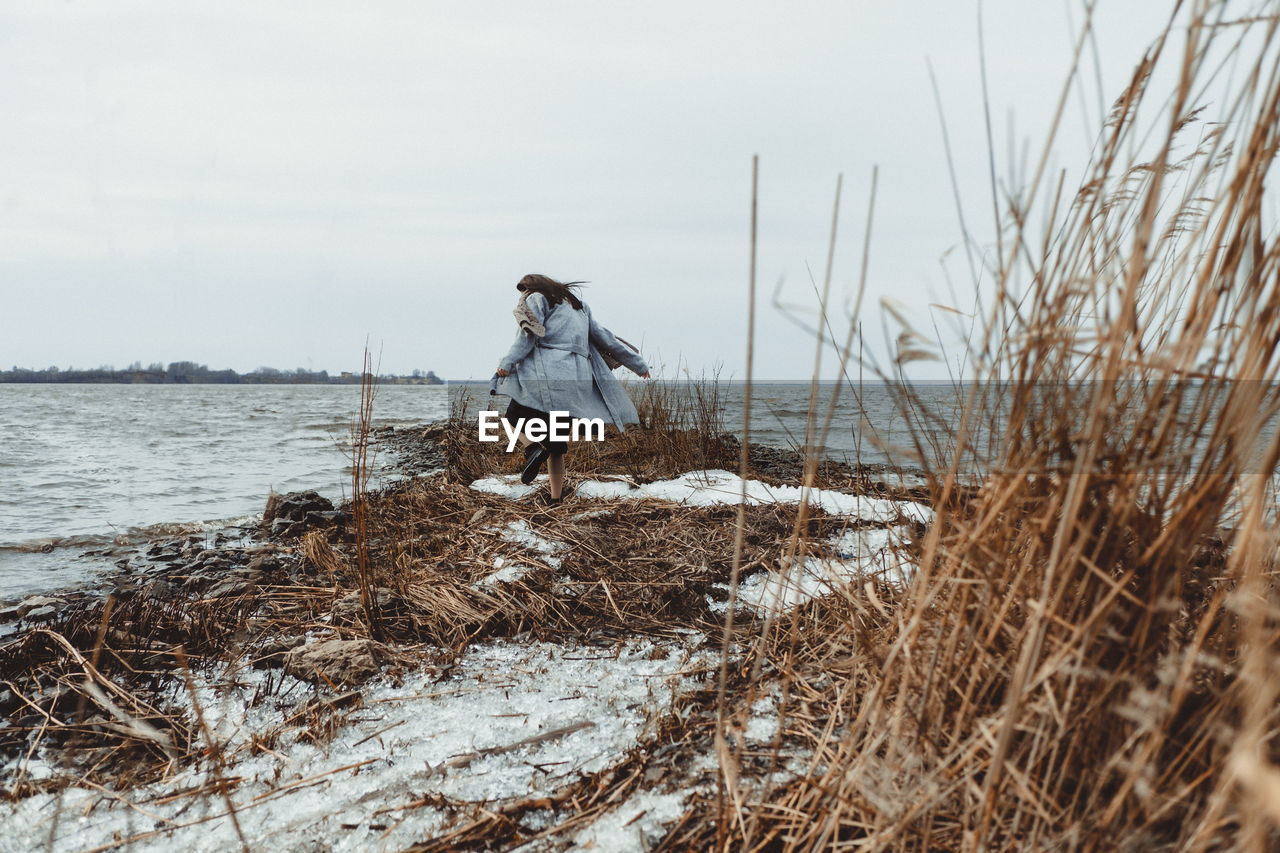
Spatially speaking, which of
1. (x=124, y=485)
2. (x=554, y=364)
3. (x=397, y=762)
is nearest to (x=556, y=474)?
(x=554, y=364)

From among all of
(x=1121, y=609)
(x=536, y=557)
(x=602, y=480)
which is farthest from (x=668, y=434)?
(x=1121, y=609)

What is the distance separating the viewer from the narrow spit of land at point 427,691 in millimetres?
1569

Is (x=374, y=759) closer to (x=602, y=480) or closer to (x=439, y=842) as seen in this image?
(x=439, y=842)

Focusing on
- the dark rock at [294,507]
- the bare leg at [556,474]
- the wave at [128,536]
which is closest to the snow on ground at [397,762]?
the bare leg at [556,474]

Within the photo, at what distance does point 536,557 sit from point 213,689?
54.8 inches

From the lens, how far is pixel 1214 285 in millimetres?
991

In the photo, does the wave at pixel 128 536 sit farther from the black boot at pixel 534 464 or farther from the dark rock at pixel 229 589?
the black boot at pixel 534 464

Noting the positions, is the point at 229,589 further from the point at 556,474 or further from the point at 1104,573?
the point at 1104,573

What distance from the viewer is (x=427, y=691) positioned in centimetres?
219

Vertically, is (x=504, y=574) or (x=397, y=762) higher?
(x=504, y=574)

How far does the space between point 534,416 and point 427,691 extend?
2.81 metres

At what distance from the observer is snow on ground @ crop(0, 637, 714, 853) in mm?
1576

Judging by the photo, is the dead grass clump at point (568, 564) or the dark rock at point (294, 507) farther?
the dark rock at point (294, 507)

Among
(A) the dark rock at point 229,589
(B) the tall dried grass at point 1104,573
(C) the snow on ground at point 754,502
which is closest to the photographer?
(B) the tall dried grass at point 1104,573
